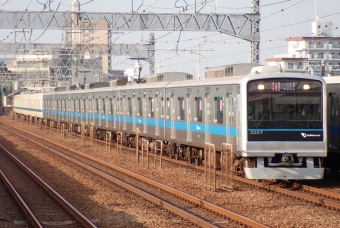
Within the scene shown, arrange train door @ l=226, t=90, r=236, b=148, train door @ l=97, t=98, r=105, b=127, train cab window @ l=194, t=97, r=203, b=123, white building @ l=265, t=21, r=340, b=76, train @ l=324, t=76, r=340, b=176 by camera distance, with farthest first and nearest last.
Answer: white building @ l=265, t=21, r=340, b=76, train door @ l=97, t=98, r=105, b=127, train cab window @ l=194, t=97, r=203, b=123, train @ l=324, t=76, r=340, b=176, train door @ l=226, t=90, r=236, b=148

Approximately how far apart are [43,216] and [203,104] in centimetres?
734

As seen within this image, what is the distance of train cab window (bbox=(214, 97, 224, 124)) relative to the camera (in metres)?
16.9

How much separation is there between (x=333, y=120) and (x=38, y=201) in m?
7.34

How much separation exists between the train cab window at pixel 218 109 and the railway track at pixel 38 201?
4612mm

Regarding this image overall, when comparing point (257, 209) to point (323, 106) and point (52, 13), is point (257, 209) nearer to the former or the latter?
point (323, 106)

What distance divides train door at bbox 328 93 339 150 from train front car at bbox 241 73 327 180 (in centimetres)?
146

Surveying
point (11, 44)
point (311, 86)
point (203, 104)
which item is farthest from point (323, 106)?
point (11, 44)

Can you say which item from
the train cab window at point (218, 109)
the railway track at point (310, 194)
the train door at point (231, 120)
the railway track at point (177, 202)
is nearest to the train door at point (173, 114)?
the railway track at point (177, 202)

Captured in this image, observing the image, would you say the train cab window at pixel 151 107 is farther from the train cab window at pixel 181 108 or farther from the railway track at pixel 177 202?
the railway track at pixel 177 202

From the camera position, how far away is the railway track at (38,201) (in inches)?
457

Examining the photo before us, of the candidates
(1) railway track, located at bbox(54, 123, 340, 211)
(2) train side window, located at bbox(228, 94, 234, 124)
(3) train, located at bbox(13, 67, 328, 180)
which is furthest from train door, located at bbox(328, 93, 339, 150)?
(2) train side window, located at bbox(228, 94, 234, 124)

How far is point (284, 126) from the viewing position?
14.7 metres

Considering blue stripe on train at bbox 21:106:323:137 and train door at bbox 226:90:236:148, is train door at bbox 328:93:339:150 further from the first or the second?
train door at bbox 226:90:236:148

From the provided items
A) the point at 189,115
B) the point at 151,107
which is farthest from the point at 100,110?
the point at 189,115
